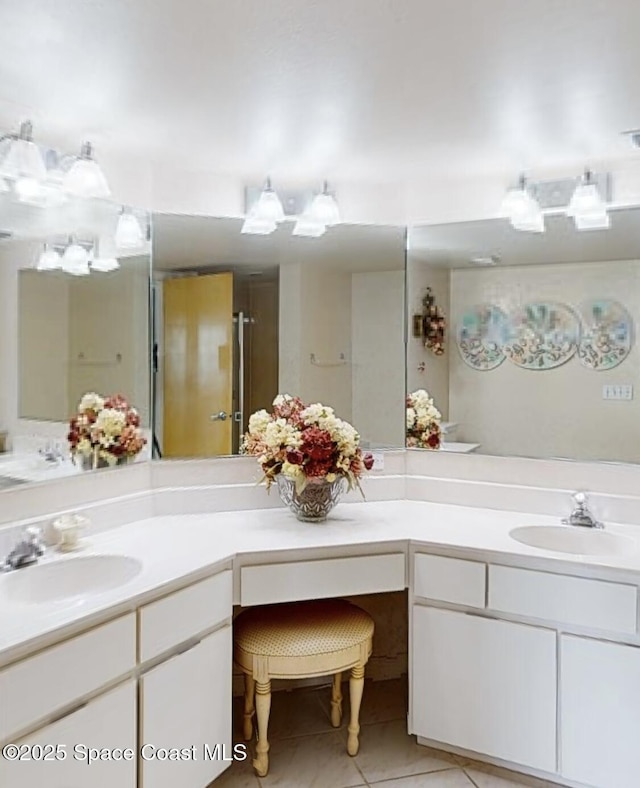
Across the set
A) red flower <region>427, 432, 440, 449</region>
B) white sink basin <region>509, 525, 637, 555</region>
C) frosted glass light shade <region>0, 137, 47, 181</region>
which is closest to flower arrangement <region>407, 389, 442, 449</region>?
red flower <region>427, 432, 440, 449</region>

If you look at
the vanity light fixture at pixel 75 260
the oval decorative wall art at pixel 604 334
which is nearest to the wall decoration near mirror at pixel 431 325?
the oval decorative wall art at pixel 604 334

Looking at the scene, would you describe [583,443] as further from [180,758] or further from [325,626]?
[180,758]

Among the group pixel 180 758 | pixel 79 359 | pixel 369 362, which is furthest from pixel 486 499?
pixel 79 359

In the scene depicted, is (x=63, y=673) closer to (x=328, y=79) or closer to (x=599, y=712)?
(x=599, y=712)

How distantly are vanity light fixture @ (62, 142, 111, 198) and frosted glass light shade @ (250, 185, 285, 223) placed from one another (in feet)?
2.12

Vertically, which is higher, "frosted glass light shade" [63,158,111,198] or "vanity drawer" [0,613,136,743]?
"frosted glass light shade" [63,158,111,198]

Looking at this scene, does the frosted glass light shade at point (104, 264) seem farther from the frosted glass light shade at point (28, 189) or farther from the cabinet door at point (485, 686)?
the cabinet door at point (485, 686)

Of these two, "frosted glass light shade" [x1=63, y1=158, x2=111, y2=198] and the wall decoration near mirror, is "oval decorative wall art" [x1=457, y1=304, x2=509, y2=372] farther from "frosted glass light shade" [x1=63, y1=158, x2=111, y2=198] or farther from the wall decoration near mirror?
"frosted glass light shade" [x1=63, y1=158, x2=111, y2=198]

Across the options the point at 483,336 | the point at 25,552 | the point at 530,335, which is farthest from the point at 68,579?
the point at 530,335

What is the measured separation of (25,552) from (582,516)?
6.27ft

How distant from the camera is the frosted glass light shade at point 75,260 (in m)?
2.21

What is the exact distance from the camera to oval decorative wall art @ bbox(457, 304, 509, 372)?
106 inches

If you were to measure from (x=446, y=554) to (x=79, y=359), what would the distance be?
1.45 m

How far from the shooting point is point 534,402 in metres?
2.63
